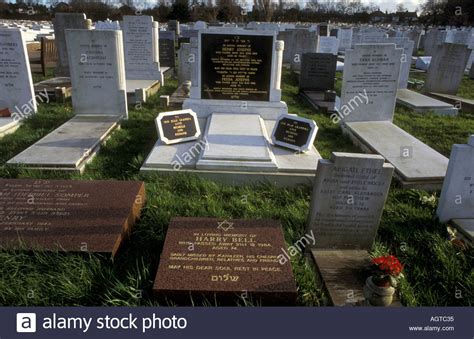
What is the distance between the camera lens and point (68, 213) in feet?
11.2

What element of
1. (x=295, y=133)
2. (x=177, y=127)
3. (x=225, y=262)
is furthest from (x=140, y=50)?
(x=225, y=262)

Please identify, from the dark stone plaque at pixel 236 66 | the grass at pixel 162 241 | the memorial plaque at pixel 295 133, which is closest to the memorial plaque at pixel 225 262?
the grass at pixel 162 241

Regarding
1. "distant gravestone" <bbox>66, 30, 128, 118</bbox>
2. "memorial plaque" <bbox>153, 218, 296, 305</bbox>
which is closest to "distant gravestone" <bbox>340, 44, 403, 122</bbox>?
"distant gravestone" <bbox>66, 30, 128, 118</bbox>

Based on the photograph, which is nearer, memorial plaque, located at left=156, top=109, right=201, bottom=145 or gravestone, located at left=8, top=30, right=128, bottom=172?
memorial plaque, located at left=156, top=109, right=201, bottom=145

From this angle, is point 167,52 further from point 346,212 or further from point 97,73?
point 346,212

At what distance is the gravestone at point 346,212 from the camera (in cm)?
322

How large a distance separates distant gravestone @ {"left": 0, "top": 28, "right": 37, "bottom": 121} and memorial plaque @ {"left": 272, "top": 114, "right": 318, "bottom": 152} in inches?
199

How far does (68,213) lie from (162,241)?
0.94 metres

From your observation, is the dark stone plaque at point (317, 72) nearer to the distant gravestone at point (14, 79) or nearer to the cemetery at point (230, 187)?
the cemetery at point (230, 187)

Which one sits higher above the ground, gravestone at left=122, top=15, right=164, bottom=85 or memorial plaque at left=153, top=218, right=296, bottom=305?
gravestone at left=122, top=15, right=164, bottom=85

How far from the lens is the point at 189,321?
8.16ft

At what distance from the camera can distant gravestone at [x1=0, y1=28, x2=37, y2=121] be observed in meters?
6.77

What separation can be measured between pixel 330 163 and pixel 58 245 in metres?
2.48

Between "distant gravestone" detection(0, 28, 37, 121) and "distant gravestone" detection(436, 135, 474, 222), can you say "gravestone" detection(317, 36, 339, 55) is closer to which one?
"distant gravestone" detection(0, 28, 37, 121)
